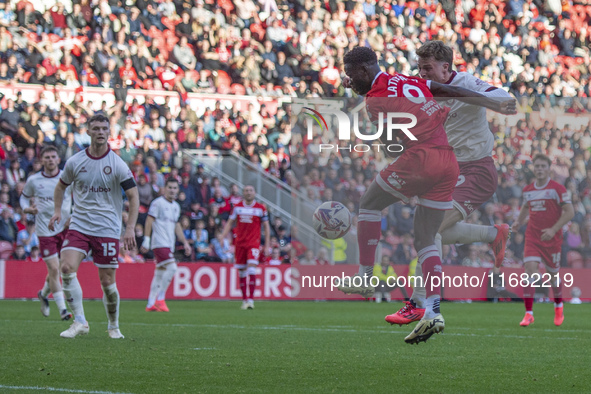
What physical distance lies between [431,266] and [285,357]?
5.67 feet

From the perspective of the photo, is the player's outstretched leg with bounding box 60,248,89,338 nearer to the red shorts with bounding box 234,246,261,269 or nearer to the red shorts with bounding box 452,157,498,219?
the red shorts with bounding box 452,157,498,219

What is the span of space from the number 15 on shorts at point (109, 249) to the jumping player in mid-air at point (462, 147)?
3715 millimetres

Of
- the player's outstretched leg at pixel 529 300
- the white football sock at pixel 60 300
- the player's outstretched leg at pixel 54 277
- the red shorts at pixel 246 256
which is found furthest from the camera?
the red shorts at pixel 246 256

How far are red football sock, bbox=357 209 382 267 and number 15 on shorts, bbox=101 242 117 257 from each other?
11.5 feet

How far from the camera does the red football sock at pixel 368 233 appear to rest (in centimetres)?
683

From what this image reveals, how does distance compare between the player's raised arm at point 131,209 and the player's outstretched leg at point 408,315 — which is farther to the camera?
the player's raised arm at point 131,209

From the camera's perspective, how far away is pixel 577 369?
288 inches

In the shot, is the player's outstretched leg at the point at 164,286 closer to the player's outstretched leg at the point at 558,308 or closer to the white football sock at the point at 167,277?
the white football sock at the point at 167,277

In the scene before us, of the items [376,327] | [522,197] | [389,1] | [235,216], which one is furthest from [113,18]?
[522,197]

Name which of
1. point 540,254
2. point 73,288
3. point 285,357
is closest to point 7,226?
point 73,288

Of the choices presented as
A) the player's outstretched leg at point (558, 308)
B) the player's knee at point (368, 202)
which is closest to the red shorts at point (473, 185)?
the player's knee at point (368, 202)

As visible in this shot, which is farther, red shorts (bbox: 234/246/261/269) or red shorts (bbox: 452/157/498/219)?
red shorts (bbox: 234/246/261/269)

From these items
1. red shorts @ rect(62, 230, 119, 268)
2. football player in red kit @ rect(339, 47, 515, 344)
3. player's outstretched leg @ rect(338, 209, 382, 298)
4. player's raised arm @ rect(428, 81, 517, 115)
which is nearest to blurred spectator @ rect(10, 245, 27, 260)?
red shorts @ rect(62, 230, 119, 268)

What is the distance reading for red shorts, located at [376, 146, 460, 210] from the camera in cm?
661
